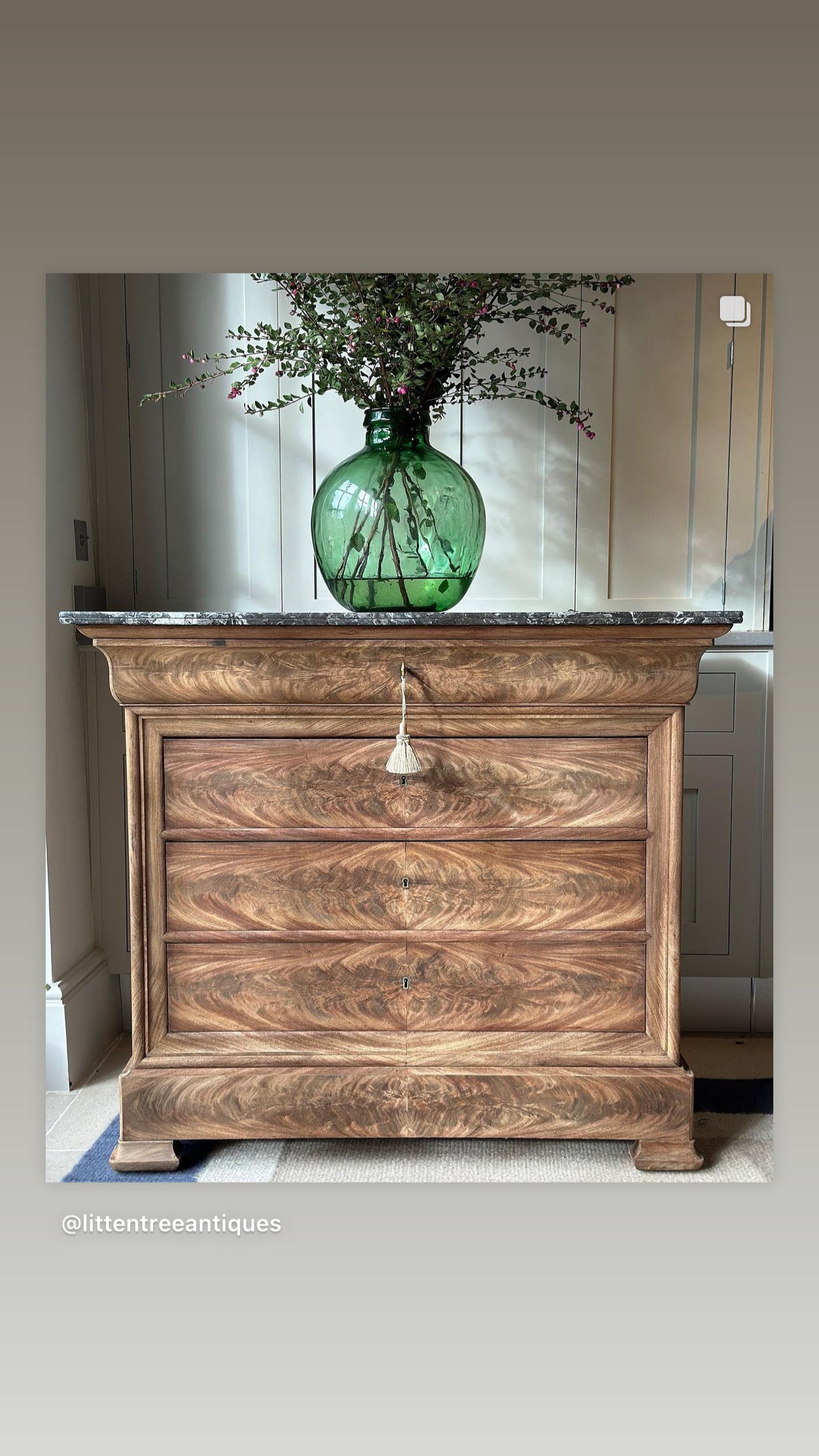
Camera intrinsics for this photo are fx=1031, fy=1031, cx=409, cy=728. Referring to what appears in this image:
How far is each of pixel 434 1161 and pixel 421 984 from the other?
33 centimetres

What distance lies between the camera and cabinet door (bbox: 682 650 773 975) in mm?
2221

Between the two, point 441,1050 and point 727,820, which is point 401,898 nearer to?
point 441,1050

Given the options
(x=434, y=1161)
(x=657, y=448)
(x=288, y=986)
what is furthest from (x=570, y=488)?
(x=434, y=1161)

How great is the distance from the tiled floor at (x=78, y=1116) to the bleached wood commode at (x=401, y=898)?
18cm

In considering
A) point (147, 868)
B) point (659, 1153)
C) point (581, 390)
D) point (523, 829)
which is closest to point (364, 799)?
point (523, 829)

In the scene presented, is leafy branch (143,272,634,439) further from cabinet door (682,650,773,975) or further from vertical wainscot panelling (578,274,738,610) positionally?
cabinet door (682,650,773,975)

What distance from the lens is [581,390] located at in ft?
7.08

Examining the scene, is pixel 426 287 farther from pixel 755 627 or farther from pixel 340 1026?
pixel 340 1026

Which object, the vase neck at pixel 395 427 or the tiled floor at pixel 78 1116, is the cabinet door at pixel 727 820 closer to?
the vase neck at pixel 395 427

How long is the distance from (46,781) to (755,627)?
4.96 feet

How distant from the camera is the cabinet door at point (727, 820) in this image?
222 centimetres

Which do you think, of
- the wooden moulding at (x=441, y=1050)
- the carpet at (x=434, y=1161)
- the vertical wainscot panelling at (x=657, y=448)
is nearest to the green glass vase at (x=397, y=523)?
the vertical wainscot panelling at (x=657, y=448)

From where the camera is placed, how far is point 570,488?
2.19m

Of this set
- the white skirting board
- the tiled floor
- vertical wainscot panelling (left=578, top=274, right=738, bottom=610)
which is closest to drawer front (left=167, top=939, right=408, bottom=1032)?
the tiled floor
